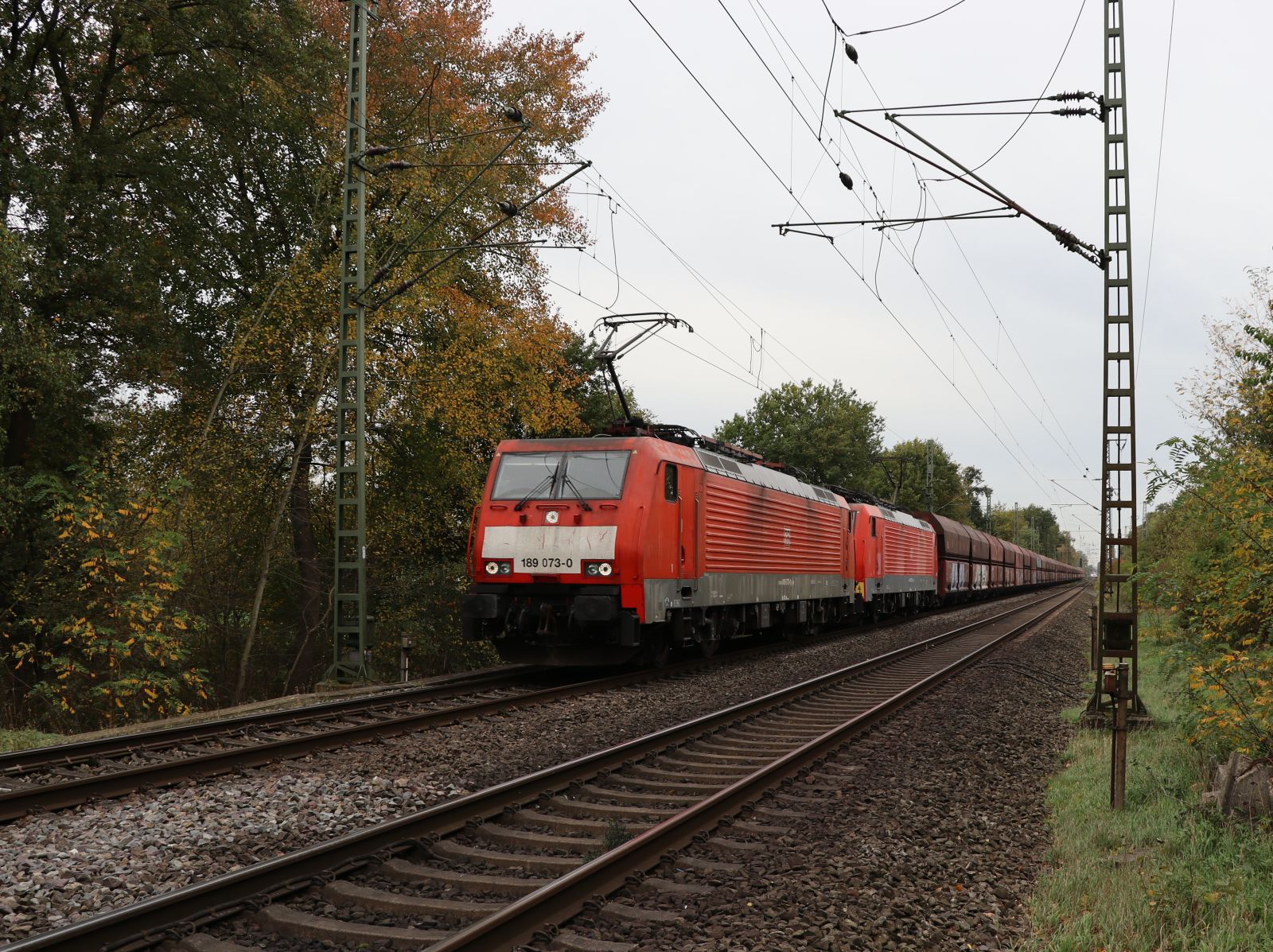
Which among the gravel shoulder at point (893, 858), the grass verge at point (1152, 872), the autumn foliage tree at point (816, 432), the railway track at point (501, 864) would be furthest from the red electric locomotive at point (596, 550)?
the autumn foliage tree at point (816, 432)

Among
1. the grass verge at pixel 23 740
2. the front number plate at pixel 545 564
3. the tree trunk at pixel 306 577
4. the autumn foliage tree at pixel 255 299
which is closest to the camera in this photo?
the grass verge at pixel 23 740

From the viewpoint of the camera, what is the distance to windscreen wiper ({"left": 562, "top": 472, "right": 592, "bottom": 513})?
13797mm

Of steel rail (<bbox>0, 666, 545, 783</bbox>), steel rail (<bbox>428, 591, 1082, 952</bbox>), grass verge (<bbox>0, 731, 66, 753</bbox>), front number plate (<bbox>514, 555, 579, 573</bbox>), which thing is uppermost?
front number plate (<bbox>514, 555, 579, 573</bbox>)

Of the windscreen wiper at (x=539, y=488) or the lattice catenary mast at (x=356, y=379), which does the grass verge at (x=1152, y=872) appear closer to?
the windscreen wiper at (x=539, y=488)

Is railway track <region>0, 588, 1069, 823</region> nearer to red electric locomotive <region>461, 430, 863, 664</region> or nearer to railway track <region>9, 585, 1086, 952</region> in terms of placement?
red electric locomotive <region>461, 430, 863, 664</region>

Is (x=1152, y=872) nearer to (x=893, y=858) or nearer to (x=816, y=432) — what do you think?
(x=893, y=858)

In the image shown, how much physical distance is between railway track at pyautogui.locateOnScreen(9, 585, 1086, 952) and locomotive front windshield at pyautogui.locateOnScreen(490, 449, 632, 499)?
488 cm

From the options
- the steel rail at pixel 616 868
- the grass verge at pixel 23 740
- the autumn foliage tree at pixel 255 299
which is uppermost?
the autumn foliage tree at pixel 255 299

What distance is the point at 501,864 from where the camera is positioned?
586 cm

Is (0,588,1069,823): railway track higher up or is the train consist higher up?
the train consist

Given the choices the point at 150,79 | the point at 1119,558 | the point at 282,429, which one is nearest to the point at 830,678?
the point at 1119,558

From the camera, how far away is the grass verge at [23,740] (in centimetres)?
1009

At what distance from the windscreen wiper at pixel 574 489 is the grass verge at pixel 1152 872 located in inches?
278

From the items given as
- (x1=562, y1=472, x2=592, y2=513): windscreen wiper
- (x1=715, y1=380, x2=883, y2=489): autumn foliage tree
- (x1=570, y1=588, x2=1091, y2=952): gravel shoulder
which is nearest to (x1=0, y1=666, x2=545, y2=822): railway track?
(x1=562, y1=472, x2=592, y2=513): windscreen wiper
